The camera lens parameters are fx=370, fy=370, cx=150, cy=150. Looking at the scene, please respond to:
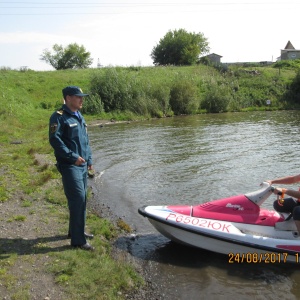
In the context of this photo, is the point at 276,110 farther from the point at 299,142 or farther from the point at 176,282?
the point at 176,282

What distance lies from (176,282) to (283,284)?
6.05 ft

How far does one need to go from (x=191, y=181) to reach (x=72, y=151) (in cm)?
733

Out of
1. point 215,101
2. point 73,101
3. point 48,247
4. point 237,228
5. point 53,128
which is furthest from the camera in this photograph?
point 215,101

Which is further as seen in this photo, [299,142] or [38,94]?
[38,94]

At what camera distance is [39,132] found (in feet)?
76.7

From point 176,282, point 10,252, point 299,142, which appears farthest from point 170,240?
point 299,142

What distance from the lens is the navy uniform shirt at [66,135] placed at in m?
6.01

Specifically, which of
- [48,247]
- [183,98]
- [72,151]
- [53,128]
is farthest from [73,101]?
[183,98]

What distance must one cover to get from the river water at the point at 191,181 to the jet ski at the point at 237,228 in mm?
254

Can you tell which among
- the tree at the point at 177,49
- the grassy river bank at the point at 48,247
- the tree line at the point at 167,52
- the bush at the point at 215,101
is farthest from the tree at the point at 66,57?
the grassy river bank at the point at 48,247

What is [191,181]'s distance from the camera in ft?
42.4

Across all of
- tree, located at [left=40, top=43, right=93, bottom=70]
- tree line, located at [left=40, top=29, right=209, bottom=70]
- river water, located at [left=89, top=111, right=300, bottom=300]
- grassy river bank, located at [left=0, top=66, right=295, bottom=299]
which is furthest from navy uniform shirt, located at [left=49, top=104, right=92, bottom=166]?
tree, located at [left=40, top=43, right=93, bottom=70]

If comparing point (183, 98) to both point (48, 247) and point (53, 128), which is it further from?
point (53, 128)
